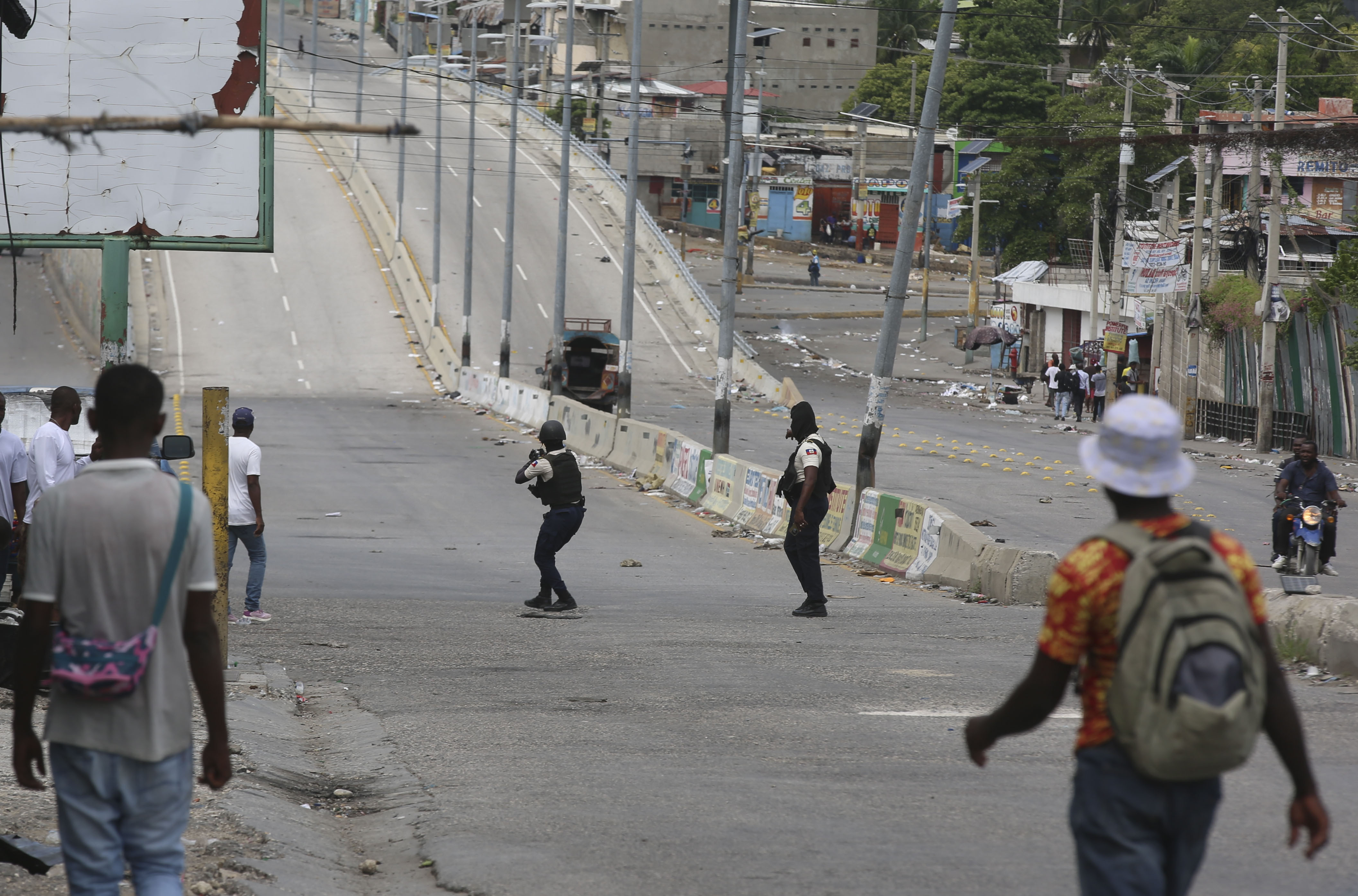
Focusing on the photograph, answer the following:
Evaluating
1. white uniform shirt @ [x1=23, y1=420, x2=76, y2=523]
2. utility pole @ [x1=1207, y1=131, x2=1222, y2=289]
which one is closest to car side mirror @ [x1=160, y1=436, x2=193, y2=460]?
white uniform shirt @ [x1=23, y1=420, x2=76, y2=523]

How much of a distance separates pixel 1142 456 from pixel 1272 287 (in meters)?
33.3

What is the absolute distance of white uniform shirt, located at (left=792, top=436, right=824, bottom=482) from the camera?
13.5 m

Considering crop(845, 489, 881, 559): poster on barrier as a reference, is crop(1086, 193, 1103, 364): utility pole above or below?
above

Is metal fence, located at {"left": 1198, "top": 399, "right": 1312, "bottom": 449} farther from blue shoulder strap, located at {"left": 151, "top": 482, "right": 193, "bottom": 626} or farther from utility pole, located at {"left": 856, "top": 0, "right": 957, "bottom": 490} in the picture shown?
blue shoulder strap, located at {"left": 151, "top": 482, "right": 193, "bottom": 626}

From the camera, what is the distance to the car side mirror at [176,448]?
9.28m

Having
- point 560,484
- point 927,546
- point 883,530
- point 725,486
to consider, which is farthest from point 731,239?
point 560,484

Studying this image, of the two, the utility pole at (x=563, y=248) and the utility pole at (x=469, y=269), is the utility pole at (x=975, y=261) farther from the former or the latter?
the utility pole at (x=563, y=248)

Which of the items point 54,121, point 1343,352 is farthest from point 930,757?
point 1343,352

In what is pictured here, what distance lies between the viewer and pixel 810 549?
13680 millimetres

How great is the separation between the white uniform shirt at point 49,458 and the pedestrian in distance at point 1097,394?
3674cm

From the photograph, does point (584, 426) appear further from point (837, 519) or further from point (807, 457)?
point (807, 457)

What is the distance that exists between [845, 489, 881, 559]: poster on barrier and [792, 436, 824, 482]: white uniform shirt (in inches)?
223

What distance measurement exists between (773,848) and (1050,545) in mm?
14547

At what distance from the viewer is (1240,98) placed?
65062mm
